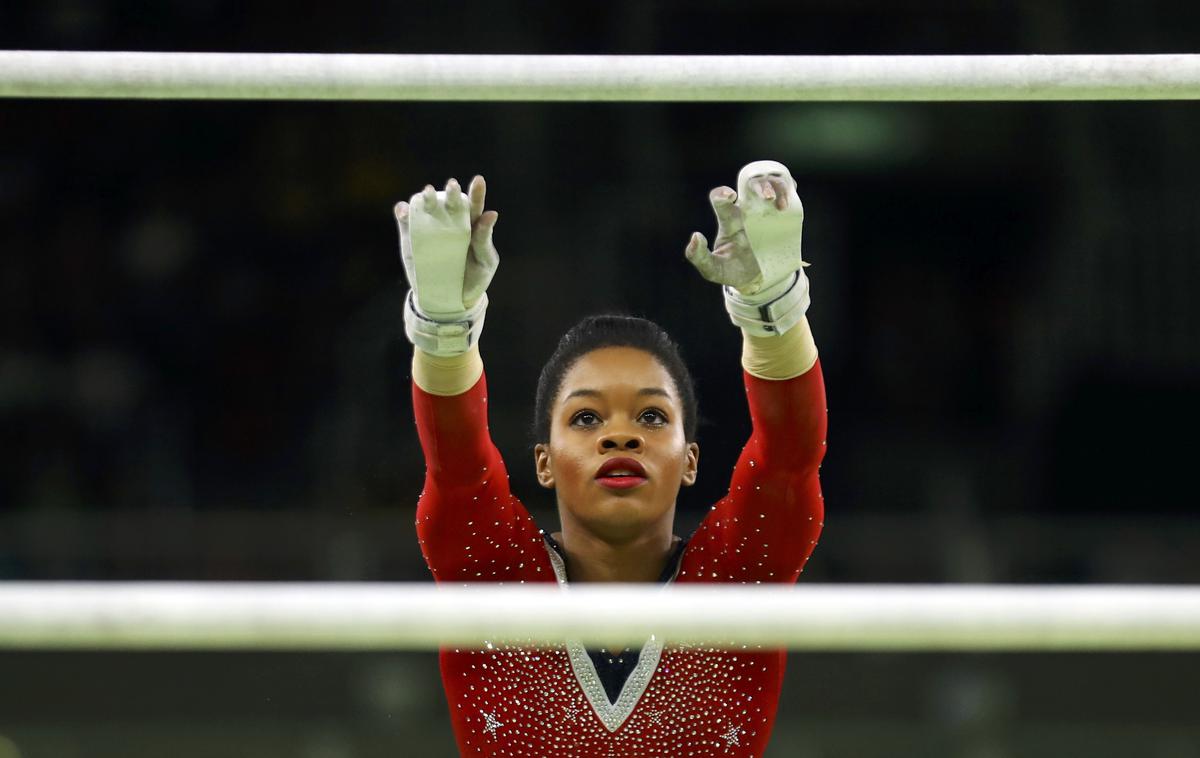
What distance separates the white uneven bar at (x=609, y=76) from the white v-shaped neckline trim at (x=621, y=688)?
67 centimetres

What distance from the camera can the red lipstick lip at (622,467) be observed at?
5.08 feet

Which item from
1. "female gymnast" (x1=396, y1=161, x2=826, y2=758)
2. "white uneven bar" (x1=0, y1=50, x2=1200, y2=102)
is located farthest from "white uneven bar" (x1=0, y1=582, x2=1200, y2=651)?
"female gymnast" (x1=396, y1=161, x2=826, y2=758)

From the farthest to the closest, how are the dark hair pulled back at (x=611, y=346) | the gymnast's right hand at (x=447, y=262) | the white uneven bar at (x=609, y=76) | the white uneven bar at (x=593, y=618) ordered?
the dark hair pulled back at (x=611, y=346) < the gymnast's right hand at (x=447, y=262) < the white uneven bar at (x=609, y=76) < the white uneven bar at (x=593, y=618)

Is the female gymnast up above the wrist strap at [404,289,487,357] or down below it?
below

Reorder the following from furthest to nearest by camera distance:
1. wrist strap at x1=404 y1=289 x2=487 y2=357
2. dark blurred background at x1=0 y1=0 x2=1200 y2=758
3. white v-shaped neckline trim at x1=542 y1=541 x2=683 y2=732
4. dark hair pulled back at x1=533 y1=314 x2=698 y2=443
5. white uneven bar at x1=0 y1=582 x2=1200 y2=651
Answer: dark blurred background at x1=0 y1=0 x2=1200 y2=758 → dark hair pulled back at x1=533 y1=314 x2=698 y2=443 → white v-shaped neckline trim at x1=542 y1=541 x2=683 y2=732 → wrist strap at x1=404 y1=289 x2=487 y2=357 → white uneven bar at x1=0 y1=582 x2=1200 y2=651

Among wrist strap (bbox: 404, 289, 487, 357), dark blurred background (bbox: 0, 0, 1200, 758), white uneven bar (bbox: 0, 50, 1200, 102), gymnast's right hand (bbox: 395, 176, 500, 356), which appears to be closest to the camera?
white uneven bar (bbox: 0, 50, 1200, 102)

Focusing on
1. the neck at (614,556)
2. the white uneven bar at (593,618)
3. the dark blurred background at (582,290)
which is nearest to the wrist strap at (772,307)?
the neck at (614,556)

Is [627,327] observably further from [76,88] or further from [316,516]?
[316,516]

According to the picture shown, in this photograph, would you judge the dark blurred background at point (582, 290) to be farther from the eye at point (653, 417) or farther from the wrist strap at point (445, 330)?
the wrist strap at point (445, 330)

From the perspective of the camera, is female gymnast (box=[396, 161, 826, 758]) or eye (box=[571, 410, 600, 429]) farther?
eye (box=[571, 410, 600, 429])

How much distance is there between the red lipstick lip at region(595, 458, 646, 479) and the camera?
1549 millimetres

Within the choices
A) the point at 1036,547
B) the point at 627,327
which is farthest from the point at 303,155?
the point at 627,327

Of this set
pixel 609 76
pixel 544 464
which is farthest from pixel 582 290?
pixel 609 76

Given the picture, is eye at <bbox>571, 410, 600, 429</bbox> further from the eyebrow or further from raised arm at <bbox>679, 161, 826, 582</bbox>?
raised arm at <bbox>679, 161, 826, 582</bbox>
